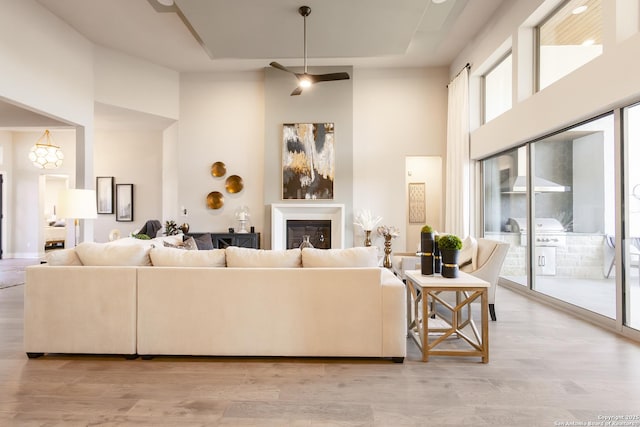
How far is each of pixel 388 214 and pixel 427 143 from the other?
5.16 feet

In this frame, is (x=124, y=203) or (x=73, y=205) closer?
(x=73, y=205)

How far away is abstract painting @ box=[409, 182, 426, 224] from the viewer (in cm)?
734

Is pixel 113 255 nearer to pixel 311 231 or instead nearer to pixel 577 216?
pixel 577 216

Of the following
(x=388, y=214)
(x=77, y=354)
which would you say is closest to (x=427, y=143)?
(x=388, y=214)

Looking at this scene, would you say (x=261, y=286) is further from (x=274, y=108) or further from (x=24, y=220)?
(x=24, y=220)

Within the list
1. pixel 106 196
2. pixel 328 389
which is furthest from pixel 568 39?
pixel 106 196

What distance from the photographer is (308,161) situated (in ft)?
22.3

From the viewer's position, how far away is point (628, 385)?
2.15 m

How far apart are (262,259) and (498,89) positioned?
15.9 feet

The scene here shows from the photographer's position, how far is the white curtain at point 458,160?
600cm

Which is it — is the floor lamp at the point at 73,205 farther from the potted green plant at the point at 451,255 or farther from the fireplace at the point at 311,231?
the fireplace at the point at 311,231

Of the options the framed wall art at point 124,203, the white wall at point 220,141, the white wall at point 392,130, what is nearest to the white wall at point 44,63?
the white wall at point 220,141

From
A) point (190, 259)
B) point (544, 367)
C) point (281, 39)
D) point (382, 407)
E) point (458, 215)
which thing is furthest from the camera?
point (458, 215)

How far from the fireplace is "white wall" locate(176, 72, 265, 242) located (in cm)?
64
